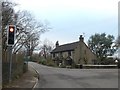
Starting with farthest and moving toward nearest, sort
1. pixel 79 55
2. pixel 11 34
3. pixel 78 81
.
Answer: pixel 79 55
pixel 78 81
pixel 11 34

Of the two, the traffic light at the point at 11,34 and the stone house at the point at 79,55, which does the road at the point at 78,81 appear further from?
the stone house at the point at 79,55

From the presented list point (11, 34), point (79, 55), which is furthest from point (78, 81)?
point (79, 55)

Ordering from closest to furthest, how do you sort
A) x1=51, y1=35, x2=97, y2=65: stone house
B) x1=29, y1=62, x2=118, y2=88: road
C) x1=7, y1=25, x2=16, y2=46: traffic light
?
x1=7, y1=25, x2=16, y2=46: traffic light
x1=29, y1=62, x2=118, y2=88: road
x1=51, y1=35, x2=97, y2=65: stone house

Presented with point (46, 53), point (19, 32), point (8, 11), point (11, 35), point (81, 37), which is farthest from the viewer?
point (46, 53)

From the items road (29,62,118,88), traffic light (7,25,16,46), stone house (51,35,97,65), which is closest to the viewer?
traffic light (7,25,16,46)

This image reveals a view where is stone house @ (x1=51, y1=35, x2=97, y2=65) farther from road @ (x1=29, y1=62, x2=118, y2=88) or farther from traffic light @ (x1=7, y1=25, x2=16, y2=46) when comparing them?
traffic light @ (x1=7, y1=25, x2=16, y2=46)

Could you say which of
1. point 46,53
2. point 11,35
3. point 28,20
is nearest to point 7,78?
point 11,35

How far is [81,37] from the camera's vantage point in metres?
91.4

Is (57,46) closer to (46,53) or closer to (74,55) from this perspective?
(46,53)

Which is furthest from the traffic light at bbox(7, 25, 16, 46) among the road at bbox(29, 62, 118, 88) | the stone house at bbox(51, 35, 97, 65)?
the stone house at bbox(51, 35, 97, 65)

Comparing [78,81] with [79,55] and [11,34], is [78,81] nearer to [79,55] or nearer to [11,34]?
[11,34]

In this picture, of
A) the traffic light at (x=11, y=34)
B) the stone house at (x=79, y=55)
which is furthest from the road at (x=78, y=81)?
the stone house at (x=79, y=55)

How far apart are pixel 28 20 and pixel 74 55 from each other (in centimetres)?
4883

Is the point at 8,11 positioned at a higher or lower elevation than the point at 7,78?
higher
